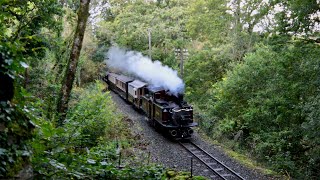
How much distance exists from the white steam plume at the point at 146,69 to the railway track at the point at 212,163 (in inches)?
133

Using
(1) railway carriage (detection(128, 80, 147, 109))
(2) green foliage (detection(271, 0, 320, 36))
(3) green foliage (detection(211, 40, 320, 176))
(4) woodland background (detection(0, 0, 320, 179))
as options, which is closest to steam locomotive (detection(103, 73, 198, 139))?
(1) railway carriage (detection(128, 80, 147, 109))

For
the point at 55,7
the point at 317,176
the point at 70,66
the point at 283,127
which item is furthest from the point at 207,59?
the point at 70,66

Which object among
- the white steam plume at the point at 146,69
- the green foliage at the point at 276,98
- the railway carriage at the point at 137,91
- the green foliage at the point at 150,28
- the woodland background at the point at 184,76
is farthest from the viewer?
the green foliage at the point at 150,28

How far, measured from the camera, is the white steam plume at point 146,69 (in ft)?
57.3

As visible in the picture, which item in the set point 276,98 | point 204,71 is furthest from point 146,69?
point 276,98

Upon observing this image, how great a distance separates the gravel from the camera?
12.1 m

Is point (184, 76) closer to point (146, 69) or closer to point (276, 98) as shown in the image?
point (146, 69)

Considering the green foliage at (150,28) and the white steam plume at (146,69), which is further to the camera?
the green foliage at (150,28)

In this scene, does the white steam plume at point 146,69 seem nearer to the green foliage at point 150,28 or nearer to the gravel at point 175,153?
the green foliage at point 150,28

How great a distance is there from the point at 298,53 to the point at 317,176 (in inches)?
207

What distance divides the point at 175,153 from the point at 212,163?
196 centimetres

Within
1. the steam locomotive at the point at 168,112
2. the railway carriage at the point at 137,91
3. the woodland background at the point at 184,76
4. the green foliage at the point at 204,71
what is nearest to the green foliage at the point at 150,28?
the woodland background at the point at 184,76

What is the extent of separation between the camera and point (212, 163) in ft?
42.3

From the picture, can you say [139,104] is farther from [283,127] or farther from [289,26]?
[289,26]
